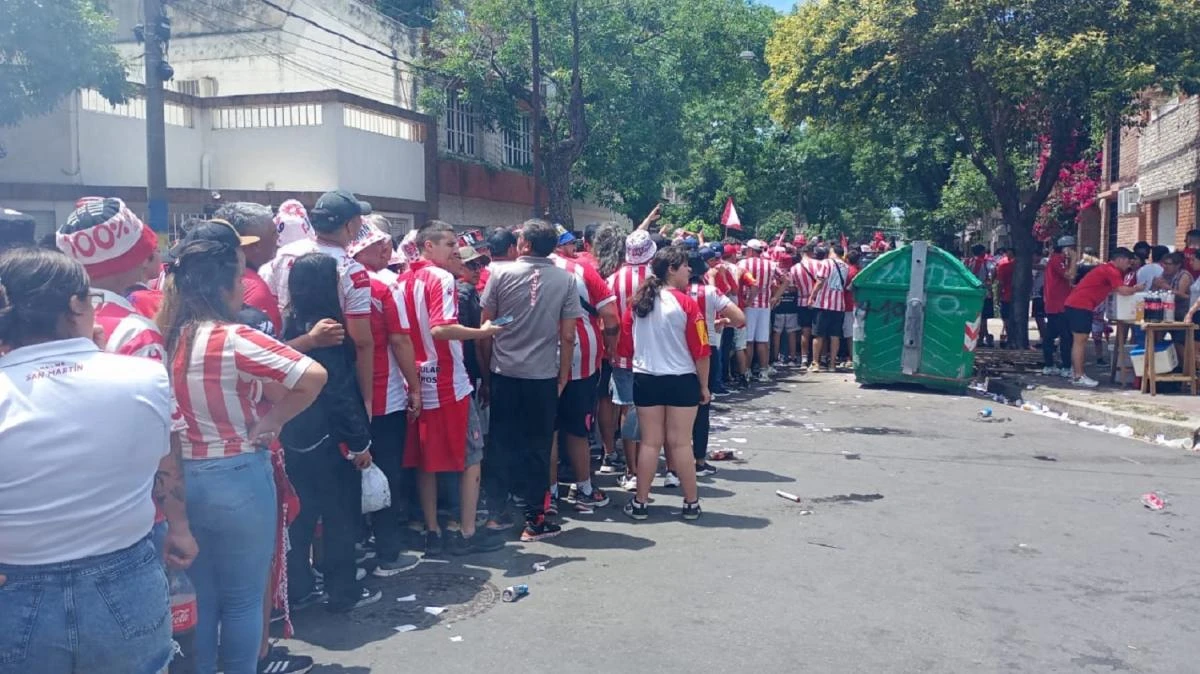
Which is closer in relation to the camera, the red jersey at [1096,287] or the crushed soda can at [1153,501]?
the crushed soda can at [1153,501]

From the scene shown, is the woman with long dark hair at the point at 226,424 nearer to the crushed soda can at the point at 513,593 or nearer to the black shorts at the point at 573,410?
the crushed soda can at the point at 513,593

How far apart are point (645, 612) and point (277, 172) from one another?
1662 cm

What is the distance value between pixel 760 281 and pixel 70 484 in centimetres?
1187

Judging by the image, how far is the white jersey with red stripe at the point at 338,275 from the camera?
16.6ft

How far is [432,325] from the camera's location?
5887 millimetres

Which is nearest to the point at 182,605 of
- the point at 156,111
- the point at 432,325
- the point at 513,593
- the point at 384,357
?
the point at 513,593

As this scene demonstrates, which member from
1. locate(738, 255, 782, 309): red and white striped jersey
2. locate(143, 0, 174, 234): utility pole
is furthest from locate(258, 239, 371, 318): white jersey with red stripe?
locate(143, 0, 174, 234): utility pole

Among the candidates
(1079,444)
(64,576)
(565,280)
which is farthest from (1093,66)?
(64,576)

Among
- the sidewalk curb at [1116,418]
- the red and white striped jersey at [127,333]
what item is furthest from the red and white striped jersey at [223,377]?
the sidewalk curb at [1116,418]

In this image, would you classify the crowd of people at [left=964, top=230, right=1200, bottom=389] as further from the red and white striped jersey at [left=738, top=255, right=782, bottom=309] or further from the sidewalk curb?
the red and white striped jersey at [left=738, top=255, right=782, bottom=309]

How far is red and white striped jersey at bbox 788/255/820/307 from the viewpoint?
49.6 feet

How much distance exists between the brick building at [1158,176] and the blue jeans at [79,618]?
16714mm

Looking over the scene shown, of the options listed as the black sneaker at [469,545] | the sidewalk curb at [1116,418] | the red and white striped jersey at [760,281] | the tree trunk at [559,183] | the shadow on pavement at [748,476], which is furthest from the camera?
the tree trunk at [559,183]

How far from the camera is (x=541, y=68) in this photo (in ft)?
77.1
